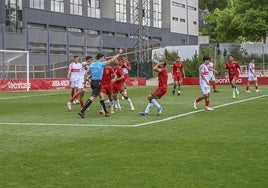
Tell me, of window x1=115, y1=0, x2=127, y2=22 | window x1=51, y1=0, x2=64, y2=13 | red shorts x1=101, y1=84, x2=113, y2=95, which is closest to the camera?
red shorts x1=101, y1=84, x2=113, y2=95

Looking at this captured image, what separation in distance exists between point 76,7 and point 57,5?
4.28 metres

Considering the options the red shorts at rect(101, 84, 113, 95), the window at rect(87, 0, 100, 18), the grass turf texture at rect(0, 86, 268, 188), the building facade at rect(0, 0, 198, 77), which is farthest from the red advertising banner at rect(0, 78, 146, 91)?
the window at rect(87, 0, 100, 18)

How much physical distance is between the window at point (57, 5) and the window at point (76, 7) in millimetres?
2177

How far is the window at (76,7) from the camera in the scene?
233 ft

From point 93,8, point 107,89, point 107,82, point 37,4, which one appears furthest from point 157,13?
point 107,89

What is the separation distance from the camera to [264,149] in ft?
33.2

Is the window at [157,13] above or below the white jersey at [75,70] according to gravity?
above

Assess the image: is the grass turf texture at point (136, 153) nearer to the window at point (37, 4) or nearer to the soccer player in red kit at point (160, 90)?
the soccer player in red kit at point (160, 90)

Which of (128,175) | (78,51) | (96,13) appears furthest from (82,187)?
(96,13)

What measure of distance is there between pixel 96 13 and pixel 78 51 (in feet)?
54.8

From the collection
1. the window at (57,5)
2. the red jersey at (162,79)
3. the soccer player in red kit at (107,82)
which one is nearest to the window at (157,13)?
the window at (57,5)

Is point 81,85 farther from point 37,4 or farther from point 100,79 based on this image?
point 37,4

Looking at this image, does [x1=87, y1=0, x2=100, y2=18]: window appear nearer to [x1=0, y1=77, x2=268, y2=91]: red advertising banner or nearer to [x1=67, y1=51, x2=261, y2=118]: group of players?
[x1=0, y1=77, x2=268, y2=91]: red advertising banner

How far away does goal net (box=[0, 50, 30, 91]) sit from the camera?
137ft
